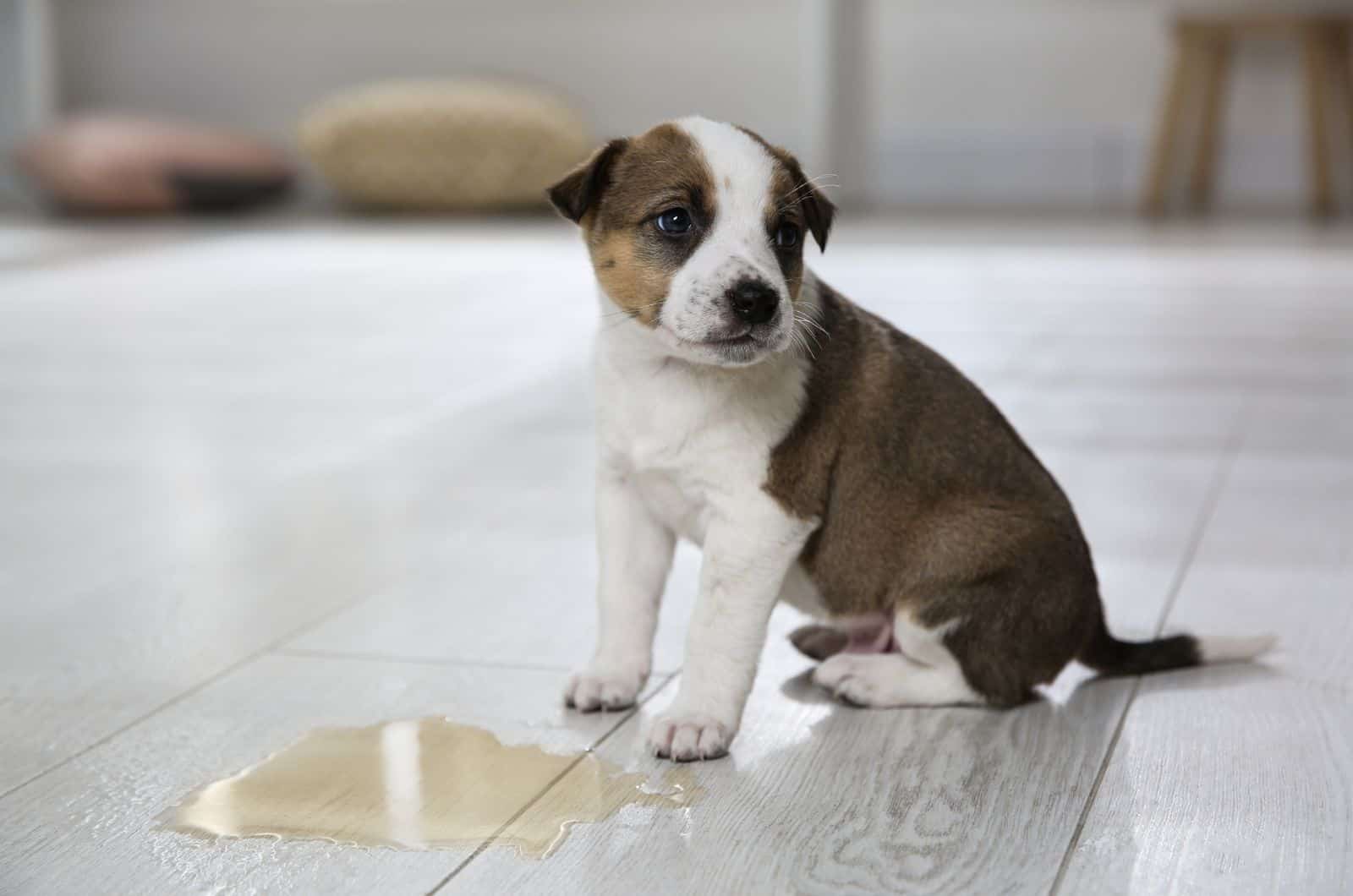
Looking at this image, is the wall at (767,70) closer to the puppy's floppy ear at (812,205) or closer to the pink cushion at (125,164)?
the pink cushion at (125,164)

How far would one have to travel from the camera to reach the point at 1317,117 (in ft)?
27.8

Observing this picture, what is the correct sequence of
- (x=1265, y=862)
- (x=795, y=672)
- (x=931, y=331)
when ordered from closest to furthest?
1. (x=1265, y=862)
2. (x=795, y=672)
3. (x=931, y=331)

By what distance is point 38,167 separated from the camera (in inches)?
360

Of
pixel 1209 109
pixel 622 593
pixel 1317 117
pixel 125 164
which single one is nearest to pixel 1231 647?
pixel 622 593

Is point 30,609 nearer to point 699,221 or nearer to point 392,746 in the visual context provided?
point 392,746

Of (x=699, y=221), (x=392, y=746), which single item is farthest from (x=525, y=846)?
(x=699, y=221)

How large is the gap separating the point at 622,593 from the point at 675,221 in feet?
1.55

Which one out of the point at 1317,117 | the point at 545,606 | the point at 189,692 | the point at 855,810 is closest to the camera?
the point at 855,810

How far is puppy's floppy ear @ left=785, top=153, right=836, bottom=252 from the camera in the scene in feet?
6.48

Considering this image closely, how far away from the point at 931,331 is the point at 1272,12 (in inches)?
185

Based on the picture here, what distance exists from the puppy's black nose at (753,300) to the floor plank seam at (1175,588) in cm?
60

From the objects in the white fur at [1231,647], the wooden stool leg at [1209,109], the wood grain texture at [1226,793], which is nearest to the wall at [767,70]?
the wooden stool leg at [1209,109]

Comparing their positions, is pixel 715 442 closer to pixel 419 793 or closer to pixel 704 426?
pixel 704 426

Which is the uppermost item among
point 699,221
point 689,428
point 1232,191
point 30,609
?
point 699,221
